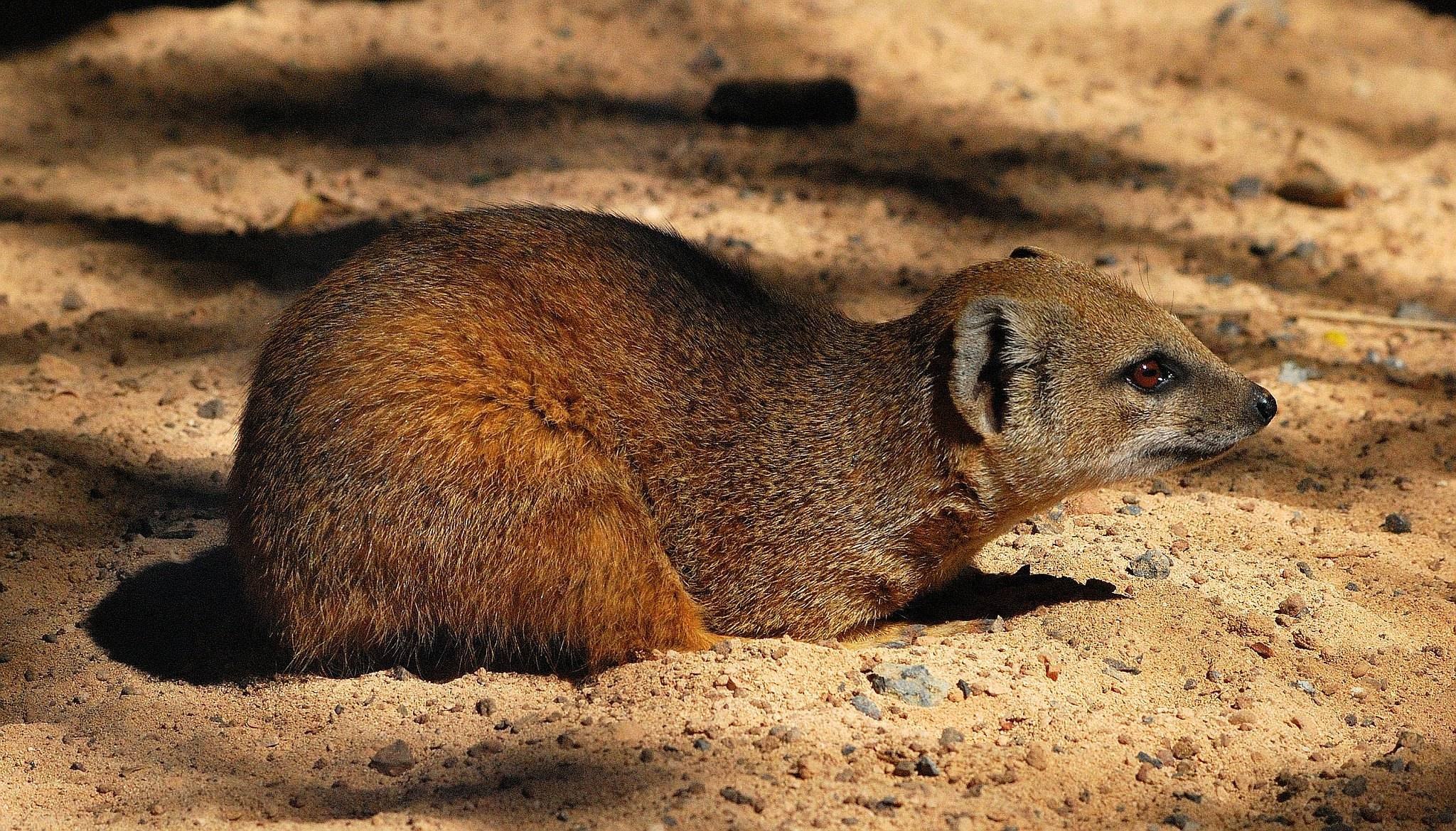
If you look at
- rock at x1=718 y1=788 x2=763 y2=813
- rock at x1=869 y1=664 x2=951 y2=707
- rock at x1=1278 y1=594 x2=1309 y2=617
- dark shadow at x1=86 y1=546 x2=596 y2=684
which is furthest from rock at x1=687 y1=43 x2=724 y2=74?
rock at x1=718 y1=788 x2=763 y2=813

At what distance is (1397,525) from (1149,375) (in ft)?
4.16

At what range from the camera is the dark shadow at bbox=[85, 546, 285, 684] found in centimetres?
418

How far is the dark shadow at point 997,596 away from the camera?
4.30 m

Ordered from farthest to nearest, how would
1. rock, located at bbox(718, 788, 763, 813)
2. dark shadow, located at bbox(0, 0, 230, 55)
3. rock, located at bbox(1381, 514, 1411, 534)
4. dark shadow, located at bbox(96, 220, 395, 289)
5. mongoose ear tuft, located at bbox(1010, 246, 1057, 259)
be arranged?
dark shadow, located at bbox(0, 0, 230, 55), dark shadow, located at bbox(96, 220, 395, 289), rock, located at bbox(1381, 514, 1411, 534), mongoose ear tuft, located at bbox(1010, 246, 1057, 259), rock, located at bbox(718, 788, 763, 813)

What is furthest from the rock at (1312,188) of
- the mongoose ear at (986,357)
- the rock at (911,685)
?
the rock at (911,685)

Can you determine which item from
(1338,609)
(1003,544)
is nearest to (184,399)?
(1003,544)

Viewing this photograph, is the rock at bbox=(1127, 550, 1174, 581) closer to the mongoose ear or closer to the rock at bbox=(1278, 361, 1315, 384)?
the mongoose ear

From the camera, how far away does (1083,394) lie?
4.12 m

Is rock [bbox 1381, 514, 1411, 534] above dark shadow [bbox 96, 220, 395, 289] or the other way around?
the other way around

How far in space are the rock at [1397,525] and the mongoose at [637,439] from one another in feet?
3.19

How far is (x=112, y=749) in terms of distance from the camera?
371 cm

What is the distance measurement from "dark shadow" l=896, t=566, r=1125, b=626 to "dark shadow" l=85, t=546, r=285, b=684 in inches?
79.7

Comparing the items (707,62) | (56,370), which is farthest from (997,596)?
(707,62)

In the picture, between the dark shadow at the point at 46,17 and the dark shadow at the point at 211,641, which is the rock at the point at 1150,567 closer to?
the dark shadow at the point at 211,641
